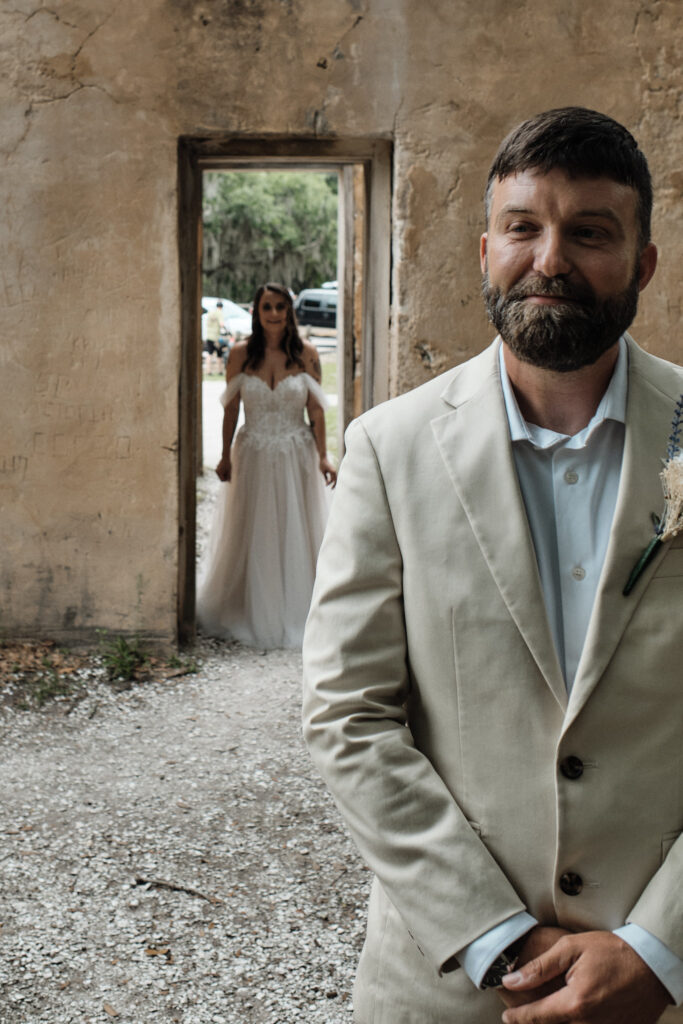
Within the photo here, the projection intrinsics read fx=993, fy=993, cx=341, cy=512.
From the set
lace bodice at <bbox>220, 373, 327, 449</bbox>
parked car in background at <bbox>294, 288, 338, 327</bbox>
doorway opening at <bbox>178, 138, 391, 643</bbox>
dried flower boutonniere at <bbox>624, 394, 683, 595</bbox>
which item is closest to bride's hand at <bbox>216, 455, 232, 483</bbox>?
lace bodice at <bbox>220, 373, 327, 449</bbox>

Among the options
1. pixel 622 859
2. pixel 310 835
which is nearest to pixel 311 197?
pixel 310 835

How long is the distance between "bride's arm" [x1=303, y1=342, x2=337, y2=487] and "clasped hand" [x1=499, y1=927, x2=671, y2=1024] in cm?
516

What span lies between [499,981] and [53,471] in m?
4.21

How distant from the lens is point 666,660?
1447 millimetres

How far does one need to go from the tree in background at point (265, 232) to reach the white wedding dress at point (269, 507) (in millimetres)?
23116

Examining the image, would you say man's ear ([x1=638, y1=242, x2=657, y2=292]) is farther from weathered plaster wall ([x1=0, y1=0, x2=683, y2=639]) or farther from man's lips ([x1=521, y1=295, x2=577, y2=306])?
weathered plaster wall ([x1=0, y1=0, x2=683, y2=639])

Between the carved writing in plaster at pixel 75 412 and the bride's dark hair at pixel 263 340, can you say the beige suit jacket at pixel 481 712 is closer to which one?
the carved writing in plaster at pixel 75 412

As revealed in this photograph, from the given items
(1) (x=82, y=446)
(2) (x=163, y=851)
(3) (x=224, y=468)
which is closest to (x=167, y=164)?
(1) (x=82, y=446)

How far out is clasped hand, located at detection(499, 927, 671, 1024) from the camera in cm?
136

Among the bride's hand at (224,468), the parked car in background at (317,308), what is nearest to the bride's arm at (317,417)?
the bride's hand at (224,468)

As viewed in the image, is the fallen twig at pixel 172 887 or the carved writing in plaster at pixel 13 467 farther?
the carved writing in plaster at pixel 13 467

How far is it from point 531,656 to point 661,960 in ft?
1.50

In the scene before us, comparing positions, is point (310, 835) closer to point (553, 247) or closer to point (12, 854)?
point (12, 854)

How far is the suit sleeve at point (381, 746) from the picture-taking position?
4.68 ft
